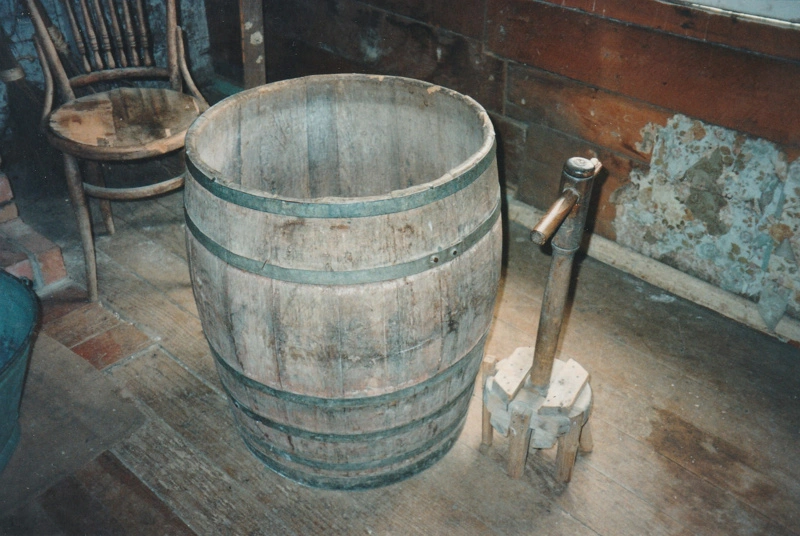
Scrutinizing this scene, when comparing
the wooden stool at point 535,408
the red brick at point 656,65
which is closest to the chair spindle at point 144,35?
the red brick at point 656,65

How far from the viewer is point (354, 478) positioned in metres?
1.96

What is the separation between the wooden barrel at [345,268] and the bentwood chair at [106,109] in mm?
564

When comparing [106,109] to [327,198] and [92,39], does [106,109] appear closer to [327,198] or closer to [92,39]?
[92,39]

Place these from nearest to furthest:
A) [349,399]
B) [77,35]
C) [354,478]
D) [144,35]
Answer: [349,399]
[354,478]
[77,35]
[144,35]

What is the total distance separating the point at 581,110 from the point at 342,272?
153 centimetres

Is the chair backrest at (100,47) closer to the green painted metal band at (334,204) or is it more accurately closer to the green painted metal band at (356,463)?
the green painted metal band at (334,204)

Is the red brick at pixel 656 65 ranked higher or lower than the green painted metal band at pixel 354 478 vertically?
higher

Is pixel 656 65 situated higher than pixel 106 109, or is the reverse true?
pixel 656 65

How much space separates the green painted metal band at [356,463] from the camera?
191 cm

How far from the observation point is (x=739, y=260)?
8.18 ft

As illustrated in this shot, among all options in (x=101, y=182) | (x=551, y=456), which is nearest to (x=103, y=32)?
(x=101, y=182)

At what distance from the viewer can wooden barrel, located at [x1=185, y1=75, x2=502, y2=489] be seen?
4.94 ft

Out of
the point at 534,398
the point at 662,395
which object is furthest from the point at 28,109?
the point at 662,395

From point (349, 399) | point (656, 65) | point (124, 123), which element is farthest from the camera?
point (124, 123)
